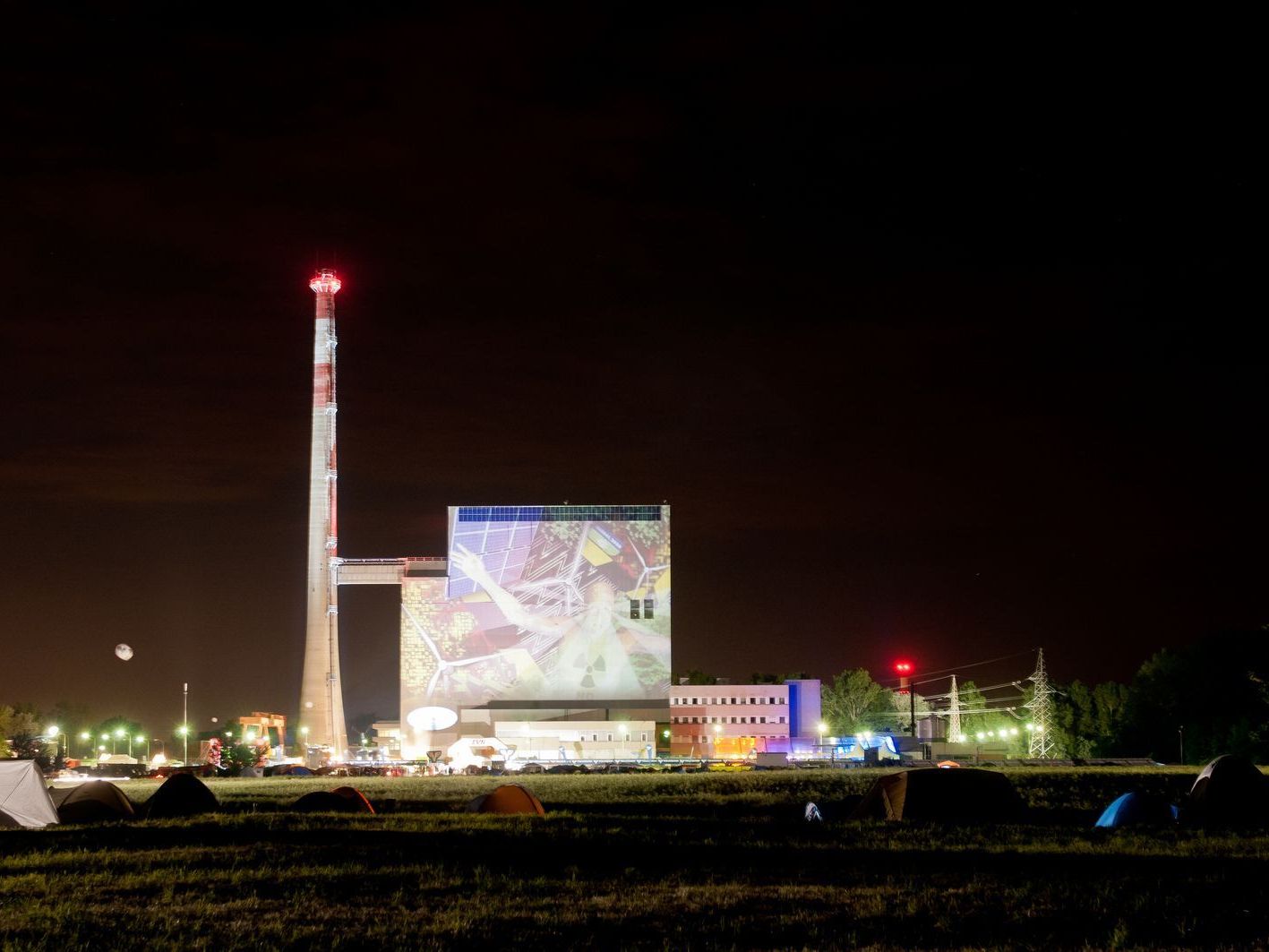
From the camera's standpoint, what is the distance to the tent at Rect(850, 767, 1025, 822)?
2383cm

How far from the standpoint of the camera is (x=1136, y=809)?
23.1 meters

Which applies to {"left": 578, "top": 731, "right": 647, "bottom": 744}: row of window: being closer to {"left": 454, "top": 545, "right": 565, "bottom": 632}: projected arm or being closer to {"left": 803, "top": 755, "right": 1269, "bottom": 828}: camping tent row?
{"left": 454, "top": 545, "right": 565, "bottom": 632}: projected arm

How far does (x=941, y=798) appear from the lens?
2398 cm

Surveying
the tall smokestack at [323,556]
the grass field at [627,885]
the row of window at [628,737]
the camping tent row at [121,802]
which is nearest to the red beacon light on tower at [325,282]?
the tall smokestack at [323,556]

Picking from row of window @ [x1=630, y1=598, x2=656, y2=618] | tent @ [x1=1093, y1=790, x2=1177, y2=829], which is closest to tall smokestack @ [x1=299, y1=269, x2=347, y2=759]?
row of window @ [x1=630, y1=598, x2=656, y2=618]

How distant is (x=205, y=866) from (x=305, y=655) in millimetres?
95072

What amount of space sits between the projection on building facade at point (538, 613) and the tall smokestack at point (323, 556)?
5.50 metres

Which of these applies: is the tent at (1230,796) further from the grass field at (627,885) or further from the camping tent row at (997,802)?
the grass field at (627,885)

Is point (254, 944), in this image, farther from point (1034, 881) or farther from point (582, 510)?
point (582, 510)

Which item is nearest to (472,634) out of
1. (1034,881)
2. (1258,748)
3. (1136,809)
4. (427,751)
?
(427,751)

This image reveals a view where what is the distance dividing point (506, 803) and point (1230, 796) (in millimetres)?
12869

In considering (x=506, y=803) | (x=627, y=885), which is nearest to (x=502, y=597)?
(x=506, y=803)

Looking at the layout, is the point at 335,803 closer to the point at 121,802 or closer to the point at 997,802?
the point at 121,802

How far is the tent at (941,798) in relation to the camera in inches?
938
